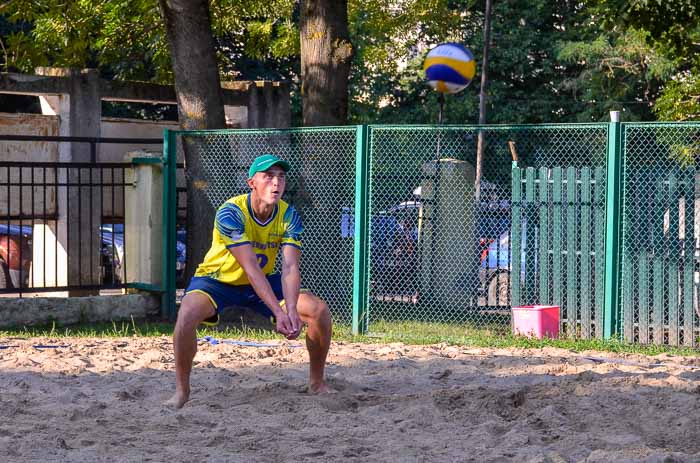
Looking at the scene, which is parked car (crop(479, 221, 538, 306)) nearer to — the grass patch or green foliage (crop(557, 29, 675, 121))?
the grass patch

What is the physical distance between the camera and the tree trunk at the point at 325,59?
1370 centimetres

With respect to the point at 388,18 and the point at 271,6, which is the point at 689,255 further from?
the point at 388,18

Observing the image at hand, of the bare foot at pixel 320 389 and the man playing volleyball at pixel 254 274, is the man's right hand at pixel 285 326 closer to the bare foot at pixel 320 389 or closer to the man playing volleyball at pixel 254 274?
the man playing volleyball at pixel 254 274

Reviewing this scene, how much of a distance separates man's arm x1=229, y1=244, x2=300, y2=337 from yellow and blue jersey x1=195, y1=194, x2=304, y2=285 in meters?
0.09

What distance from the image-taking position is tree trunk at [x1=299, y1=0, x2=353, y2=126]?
539 inches

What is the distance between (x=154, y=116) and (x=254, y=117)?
2237cm

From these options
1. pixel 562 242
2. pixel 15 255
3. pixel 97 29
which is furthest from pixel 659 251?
pixel 97 29

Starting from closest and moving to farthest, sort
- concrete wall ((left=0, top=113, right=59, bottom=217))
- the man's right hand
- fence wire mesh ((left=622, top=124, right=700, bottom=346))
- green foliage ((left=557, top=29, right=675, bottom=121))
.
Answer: the man's right hand
fence wire mesh ((left=622, top=124, right=700, bottom=346))
concrete wall ((left=0, top=113, right=59, bottom=217))
green foliage ((left=557, top=29, right=675, bottom=121))

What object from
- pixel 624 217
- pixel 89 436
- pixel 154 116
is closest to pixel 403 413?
pixel 89 436

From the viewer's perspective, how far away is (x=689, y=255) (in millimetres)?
10961

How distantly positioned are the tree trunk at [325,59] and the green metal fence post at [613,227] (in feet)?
13.5

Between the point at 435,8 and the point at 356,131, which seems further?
the point at 435,8

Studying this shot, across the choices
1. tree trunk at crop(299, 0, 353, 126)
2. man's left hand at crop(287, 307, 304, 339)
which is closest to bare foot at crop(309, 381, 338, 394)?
man's left hand at crop(287, 307, 304, 339)

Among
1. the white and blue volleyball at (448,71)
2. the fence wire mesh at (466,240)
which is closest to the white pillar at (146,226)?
the fence wire mesh at (466,240)
